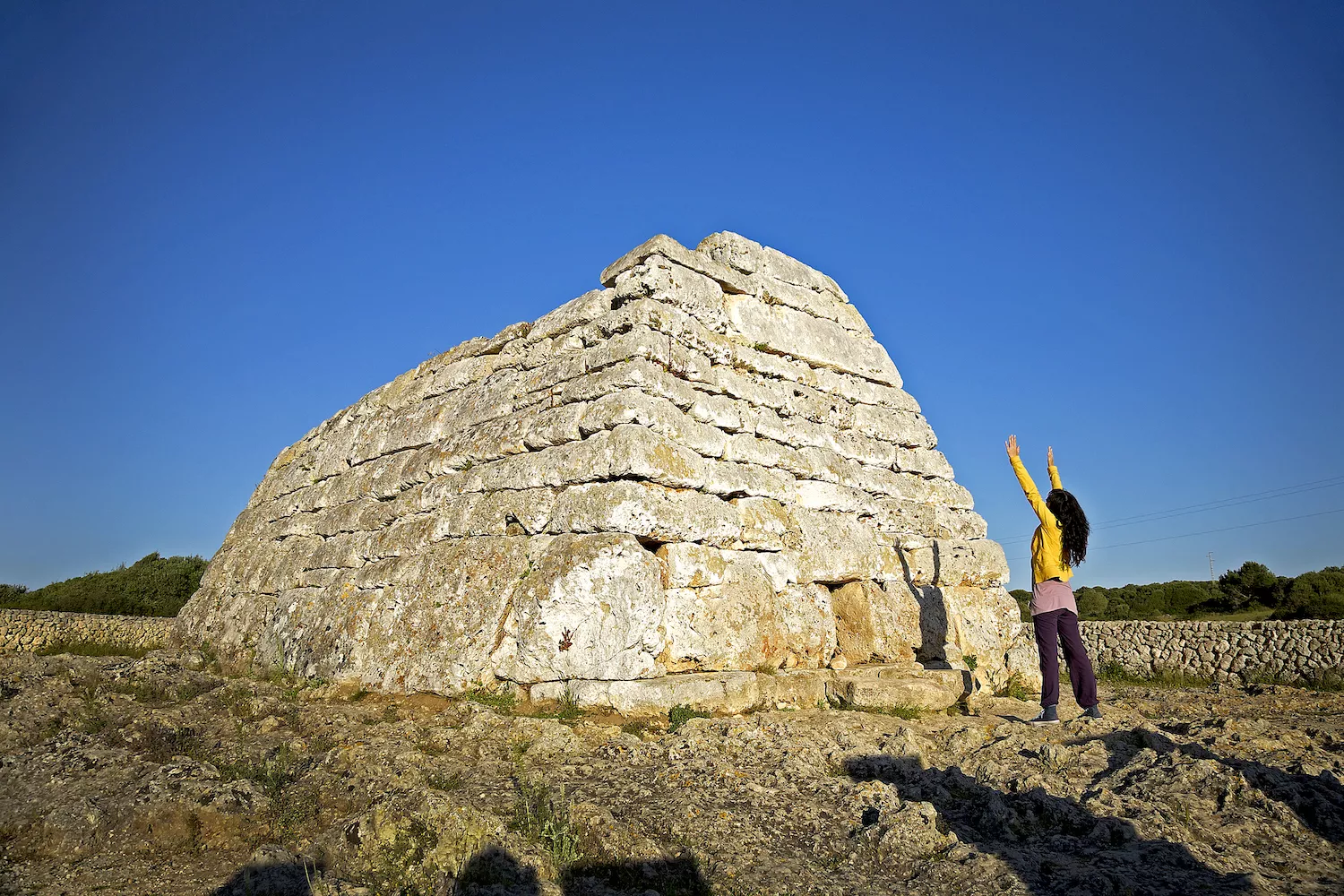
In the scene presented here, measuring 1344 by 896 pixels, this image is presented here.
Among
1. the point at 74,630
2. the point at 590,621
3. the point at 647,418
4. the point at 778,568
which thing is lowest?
the point at 590,621

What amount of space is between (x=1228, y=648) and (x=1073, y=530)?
679cm

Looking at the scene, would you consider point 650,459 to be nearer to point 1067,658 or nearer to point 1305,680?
point 1067,658

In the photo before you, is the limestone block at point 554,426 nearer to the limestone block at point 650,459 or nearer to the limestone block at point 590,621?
the limestone block at point 650,459

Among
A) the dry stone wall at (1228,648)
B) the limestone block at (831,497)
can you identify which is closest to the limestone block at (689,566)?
the limestone block at (831,497)

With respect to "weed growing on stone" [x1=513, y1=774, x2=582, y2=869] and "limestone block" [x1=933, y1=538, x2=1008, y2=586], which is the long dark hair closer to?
"limestone block" [x1=933, y1=538, x2=1008, y2=586]

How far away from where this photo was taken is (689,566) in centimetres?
684

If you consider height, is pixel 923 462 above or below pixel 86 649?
above

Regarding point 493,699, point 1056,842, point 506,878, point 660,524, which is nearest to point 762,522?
point 660,524

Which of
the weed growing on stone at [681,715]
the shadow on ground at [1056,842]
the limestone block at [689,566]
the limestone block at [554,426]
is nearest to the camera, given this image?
the shadow on ground at [1056,842]

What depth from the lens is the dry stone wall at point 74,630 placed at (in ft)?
41.9

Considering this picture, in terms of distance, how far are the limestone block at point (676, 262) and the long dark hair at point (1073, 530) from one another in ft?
13.5

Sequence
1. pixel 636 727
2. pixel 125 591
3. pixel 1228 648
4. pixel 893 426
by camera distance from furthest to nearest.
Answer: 1. pixel 125 591
2. pixel 1228 648
3. pixel 893 426
4. pixel 636 727

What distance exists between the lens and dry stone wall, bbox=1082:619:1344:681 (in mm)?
10406

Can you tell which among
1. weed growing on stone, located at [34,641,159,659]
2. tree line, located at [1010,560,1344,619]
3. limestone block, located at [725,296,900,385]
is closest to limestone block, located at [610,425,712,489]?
limestone block, located at [725,296,900,385]
